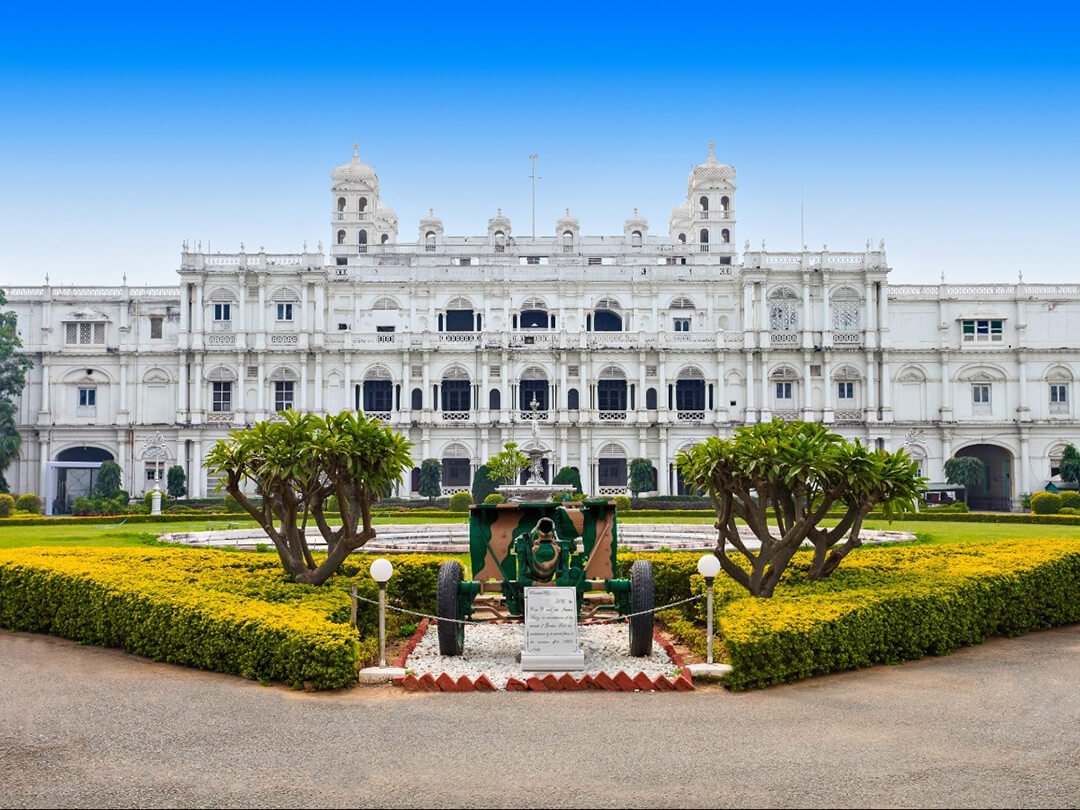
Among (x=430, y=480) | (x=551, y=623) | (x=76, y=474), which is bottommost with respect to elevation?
(x=551, y=623)

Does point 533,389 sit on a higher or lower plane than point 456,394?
higher

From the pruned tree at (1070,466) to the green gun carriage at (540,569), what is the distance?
42656mm

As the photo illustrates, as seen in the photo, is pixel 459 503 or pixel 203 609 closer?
pixel 203 609

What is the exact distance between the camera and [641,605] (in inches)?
497

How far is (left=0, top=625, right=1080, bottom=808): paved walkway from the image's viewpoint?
766 cm

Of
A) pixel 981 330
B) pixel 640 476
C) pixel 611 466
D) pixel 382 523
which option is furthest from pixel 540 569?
pixel 981 330

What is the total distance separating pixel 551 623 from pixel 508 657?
129cm

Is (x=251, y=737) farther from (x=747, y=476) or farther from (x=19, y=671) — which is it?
(x=747, y=476)

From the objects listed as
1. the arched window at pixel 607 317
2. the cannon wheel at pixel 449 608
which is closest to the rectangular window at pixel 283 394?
the arched window at pixel 607 317

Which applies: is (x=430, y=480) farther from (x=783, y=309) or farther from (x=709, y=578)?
(x=709, y=578)

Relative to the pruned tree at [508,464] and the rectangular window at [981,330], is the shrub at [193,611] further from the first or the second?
the rectangular window at [981,330]

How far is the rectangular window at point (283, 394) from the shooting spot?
52.7m

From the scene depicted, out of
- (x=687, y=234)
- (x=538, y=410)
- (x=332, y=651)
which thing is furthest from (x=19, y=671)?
(x=687, y=234)

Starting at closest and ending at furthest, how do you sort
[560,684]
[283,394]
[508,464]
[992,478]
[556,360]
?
1. [560,684]
2. [508,464]
3. [556,360]
4. [283,394]
5. [992,478]
